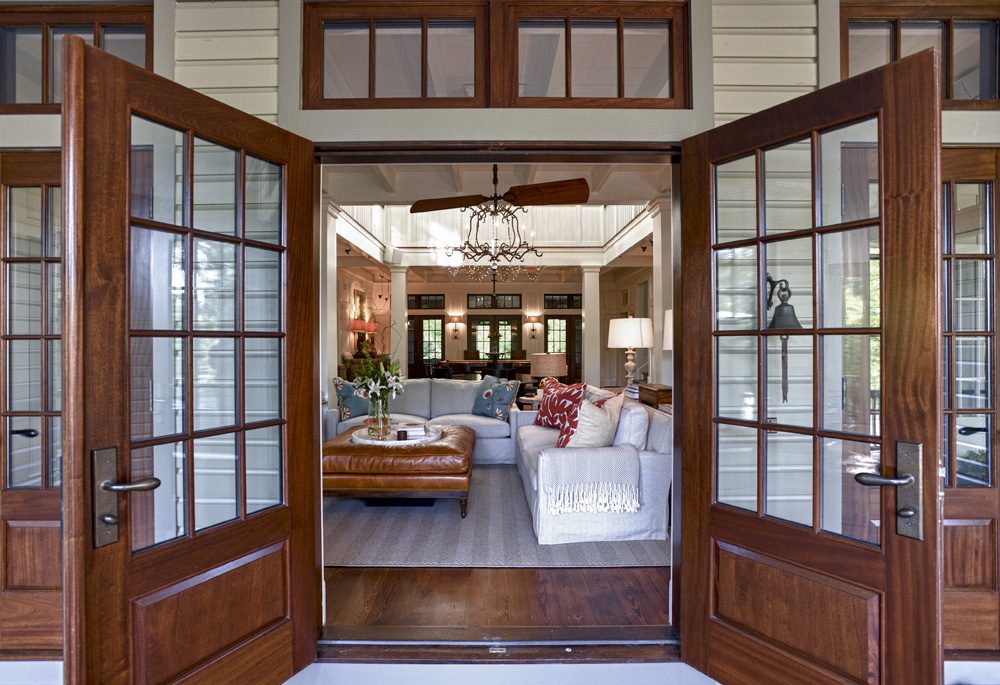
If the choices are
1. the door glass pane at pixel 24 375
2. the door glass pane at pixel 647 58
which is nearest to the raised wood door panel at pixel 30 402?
the door glass pane at pixel 24 375

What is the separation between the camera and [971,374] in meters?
2.13

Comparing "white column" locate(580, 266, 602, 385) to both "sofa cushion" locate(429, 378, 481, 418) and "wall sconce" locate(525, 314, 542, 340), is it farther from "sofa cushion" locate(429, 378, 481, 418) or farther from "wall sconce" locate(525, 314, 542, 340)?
"wall sconce" locate(525, 314, 542, 340)

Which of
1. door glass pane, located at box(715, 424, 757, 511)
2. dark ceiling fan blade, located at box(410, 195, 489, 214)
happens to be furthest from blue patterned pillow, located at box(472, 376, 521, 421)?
door glass pane, located at box(715, 424, 757, 511)

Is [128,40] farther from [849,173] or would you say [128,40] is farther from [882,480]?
[882,480]

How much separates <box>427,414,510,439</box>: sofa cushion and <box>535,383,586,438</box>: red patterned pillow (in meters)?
0.55

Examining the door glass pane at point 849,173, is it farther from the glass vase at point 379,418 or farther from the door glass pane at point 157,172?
the glass vase at point 379,418

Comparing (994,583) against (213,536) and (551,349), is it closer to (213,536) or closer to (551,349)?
(213,536)

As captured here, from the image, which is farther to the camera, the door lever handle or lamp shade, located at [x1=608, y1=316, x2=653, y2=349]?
lamp shade, located at [x1=608, y1=316, x2=653, y2=349]

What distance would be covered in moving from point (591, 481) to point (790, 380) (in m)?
1.81

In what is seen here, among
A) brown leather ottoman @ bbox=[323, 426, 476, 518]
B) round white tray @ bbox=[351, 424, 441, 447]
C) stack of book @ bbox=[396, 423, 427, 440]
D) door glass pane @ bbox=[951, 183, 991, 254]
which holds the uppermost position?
door glass pane @ bbox=[951, 183, 991, 254]

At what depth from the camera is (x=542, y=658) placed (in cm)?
197

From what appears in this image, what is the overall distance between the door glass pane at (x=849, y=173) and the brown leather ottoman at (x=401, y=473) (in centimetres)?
283

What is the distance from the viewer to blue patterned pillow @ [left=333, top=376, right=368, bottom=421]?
19.2 feet

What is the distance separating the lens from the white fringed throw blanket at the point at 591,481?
10.7 ft
